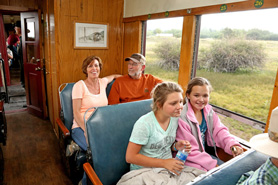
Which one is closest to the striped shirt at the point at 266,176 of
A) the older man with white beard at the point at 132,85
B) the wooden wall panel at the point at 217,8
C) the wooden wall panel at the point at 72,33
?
the wooden wall panel at the point at 217,8

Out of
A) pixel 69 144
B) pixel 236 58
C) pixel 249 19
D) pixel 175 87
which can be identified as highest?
pixel 249 19

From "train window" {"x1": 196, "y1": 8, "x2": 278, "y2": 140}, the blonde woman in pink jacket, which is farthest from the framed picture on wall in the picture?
the blonde woman in pink jacket

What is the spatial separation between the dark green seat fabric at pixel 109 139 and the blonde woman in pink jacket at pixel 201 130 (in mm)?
431

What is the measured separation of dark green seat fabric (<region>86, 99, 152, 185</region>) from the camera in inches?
59.4

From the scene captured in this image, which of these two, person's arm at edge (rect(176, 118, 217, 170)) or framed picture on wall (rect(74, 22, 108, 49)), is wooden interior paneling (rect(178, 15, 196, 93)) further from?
framed picture on wall (rect(74, 22, 108, 49))

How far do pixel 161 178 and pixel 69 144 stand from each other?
3.61 feet

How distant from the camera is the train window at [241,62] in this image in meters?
1.69

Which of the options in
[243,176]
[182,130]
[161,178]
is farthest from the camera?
[182,130]

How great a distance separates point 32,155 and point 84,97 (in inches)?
48.9

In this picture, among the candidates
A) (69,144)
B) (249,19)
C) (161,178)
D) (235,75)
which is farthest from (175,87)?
(69,144)

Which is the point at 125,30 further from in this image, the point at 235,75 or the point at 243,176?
the point at 243,176

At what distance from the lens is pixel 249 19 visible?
5.77 feet

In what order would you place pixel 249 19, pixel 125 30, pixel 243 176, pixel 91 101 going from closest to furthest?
pixel 243 176
pixel 249 19
pixel 91 101
pixel 125 30

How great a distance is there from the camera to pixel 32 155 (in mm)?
2787
